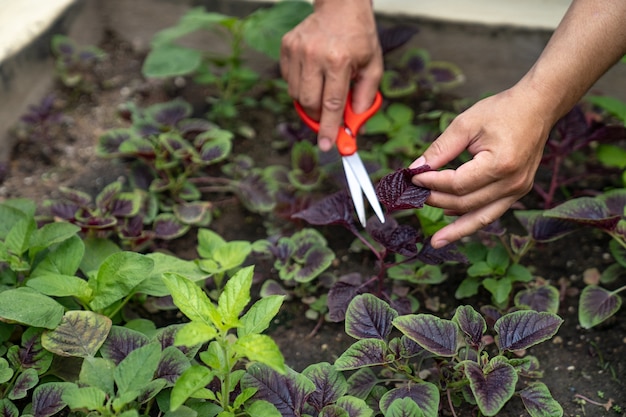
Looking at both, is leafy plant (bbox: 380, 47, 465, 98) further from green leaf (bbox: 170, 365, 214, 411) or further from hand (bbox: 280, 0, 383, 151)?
green leaf (bbox: 170, 365, 214, 411)

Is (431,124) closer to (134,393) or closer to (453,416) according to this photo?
(453,416)

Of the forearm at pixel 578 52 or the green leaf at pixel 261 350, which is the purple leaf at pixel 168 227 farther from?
the forearm at pixel 578 52

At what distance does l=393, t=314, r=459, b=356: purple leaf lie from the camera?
1.18m

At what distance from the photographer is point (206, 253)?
4.99 feet

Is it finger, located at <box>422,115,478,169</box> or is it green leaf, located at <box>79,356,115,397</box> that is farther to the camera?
finger, located at <box>422,115,478,169</box>

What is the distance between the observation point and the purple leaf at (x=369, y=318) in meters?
1.26

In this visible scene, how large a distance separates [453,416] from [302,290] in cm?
43

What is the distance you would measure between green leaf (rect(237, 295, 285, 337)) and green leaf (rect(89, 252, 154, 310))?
236mm

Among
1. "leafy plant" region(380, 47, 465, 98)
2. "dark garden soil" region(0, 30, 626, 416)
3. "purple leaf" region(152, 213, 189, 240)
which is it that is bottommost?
"dark garden soil" region(0, 30, 626, 416)

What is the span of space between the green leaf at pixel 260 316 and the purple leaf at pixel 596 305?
622 mm

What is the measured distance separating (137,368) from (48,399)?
7.1 inches

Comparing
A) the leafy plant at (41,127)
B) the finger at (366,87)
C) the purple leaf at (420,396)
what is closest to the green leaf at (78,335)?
the purple leaf at (420,396)

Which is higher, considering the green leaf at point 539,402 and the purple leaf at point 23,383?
the purple leaf at point 23,383

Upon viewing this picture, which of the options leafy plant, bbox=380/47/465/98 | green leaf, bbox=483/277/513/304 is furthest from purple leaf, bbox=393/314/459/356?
leafy plant, bbox=380/47/465/98
